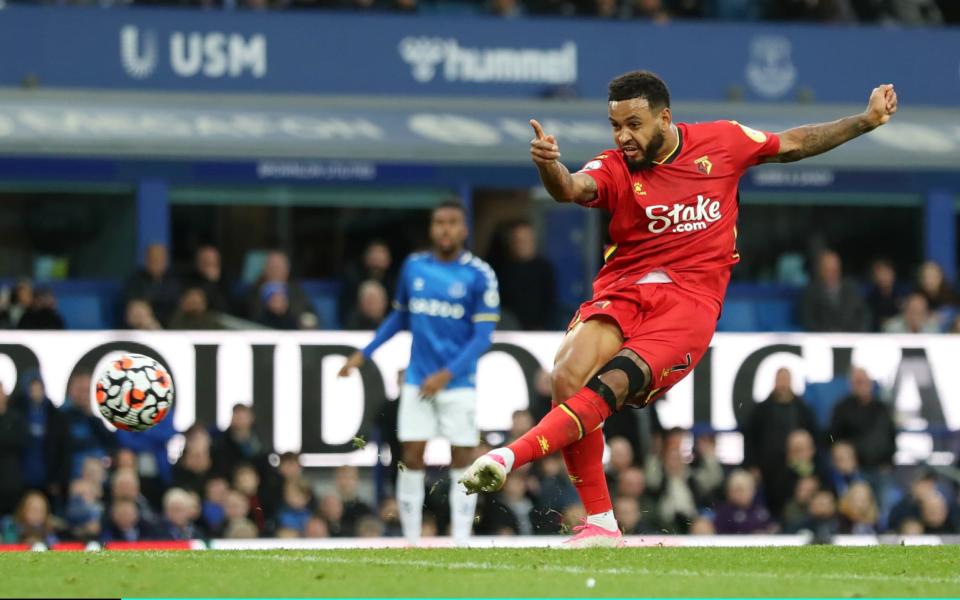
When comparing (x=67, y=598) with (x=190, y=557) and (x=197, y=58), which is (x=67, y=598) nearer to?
(x=190, y=557)

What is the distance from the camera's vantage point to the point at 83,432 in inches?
581

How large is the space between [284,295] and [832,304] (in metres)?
5.26

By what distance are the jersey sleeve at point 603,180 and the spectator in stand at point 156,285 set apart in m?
7.51

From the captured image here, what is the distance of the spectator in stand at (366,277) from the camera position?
691 inches

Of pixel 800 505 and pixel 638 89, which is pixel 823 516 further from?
pixel 638 89

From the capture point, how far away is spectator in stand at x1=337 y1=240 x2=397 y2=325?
17562mm

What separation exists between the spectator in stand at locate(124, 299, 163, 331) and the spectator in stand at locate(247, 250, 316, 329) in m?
1.07

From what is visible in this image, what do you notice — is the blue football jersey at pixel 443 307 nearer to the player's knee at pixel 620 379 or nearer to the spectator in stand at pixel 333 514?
the spectator in stand at pixel 333 514

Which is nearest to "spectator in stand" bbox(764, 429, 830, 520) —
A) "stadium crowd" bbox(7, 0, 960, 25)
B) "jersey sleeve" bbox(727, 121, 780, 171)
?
"jersey sleeve" bbox(727, 121, 780, 171)

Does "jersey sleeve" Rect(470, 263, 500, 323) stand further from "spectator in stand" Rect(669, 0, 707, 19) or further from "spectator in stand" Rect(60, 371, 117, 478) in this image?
"spectator in stand" Rect(669, 0, 707, 19)

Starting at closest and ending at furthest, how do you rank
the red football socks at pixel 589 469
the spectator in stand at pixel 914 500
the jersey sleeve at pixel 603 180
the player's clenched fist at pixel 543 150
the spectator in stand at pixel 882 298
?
the player's clenched fist at pixel 543 150
the jersey sleeve at pixel 603 180
the red football socks at pixel 589 469
the spectator in stand at pixel 914 500
the spectator in stand at pixel 882 298

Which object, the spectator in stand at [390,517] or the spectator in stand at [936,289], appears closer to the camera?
the spectator in stand at [390,517]

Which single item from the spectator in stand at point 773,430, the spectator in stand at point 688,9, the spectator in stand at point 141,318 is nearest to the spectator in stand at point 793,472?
the spectator in stand at point 773,430

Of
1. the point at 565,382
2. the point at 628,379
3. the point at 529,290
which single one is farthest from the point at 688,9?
the point at 628,379
